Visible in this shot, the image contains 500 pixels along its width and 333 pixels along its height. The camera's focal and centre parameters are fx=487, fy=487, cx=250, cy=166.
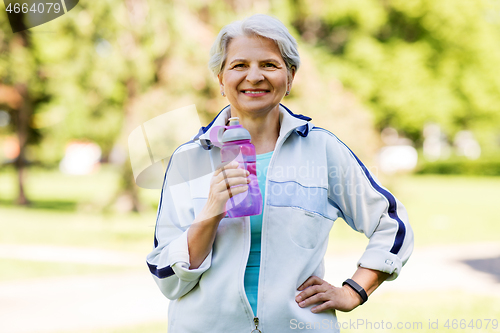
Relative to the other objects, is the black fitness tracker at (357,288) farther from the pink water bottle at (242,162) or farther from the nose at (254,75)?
the nose at (254,75)

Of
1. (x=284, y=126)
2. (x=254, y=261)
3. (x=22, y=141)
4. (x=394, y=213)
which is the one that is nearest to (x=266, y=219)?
(x=254, y=261)

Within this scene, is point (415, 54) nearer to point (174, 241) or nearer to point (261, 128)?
point (261, 128)

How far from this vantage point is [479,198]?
60.1 ft

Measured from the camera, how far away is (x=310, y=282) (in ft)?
6.29

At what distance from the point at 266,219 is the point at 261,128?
417mm

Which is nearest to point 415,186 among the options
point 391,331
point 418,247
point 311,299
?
point 418,247

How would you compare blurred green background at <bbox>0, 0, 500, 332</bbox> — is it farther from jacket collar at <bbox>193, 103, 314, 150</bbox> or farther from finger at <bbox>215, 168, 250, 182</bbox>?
finger at <bbox>215, 168, 250, 182</bbox>

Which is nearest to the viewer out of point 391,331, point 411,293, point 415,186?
point 391,331

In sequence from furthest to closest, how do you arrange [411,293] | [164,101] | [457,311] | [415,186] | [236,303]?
[415,186] < [164,101] < [411,293] < [457,311] < [236,303]

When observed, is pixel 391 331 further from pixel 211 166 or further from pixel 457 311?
pixel 211 166

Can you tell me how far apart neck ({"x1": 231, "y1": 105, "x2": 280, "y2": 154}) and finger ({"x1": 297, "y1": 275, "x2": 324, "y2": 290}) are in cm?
55

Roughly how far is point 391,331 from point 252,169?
3868 mm

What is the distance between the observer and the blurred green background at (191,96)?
393 inches

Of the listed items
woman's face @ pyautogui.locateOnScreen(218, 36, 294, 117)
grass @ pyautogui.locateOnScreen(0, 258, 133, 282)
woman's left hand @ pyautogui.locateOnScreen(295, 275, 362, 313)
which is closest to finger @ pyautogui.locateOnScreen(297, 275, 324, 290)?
woman's left hand @ pyautogui.locateOnScreen(295, 275, 362, 313)
